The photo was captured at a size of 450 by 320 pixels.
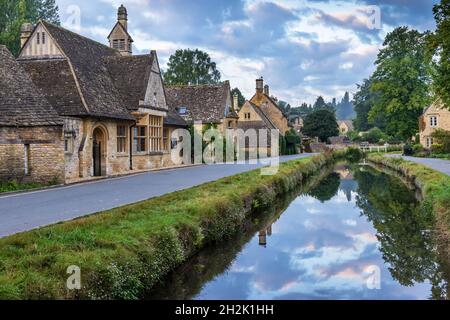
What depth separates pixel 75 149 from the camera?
78.4ft

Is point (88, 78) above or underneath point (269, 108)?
underneath

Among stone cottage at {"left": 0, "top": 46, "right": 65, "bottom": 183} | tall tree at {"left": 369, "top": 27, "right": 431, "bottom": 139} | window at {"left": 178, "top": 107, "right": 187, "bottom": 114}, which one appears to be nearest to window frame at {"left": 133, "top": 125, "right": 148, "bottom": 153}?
stone cottage at {"left": 0, "top": 46, "right": 65, "bottom": 183}

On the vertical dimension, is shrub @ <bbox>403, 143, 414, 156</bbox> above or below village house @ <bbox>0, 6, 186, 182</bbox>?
below

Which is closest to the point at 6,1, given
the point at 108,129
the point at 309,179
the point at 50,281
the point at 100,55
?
the point at 100,55

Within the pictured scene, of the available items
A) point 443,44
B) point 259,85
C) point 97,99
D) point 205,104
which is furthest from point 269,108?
point 443,44

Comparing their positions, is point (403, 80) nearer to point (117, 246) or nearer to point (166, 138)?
point (166, 138)

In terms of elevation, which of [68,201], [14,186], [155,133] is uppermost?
[155,133]

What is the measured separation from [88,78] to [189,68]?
5650cm

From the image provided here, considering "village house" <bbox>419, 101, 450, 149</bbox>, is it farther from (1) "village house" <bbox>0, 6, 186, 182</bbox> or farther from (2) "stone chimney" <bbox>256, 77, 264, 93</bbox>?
(1) "village house" <bbox>0, 6, 186, 182</bbox>

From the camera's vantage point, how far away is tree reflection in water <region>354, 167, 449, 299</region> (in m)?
12.0

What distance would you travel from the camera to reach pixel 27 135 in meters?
20.0

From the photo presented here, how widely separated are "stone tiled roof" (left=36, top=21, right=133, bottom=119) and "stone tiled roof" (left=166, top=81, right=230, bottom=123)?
16.9 metres

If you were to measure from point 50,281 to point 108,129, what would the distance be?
2003cm
